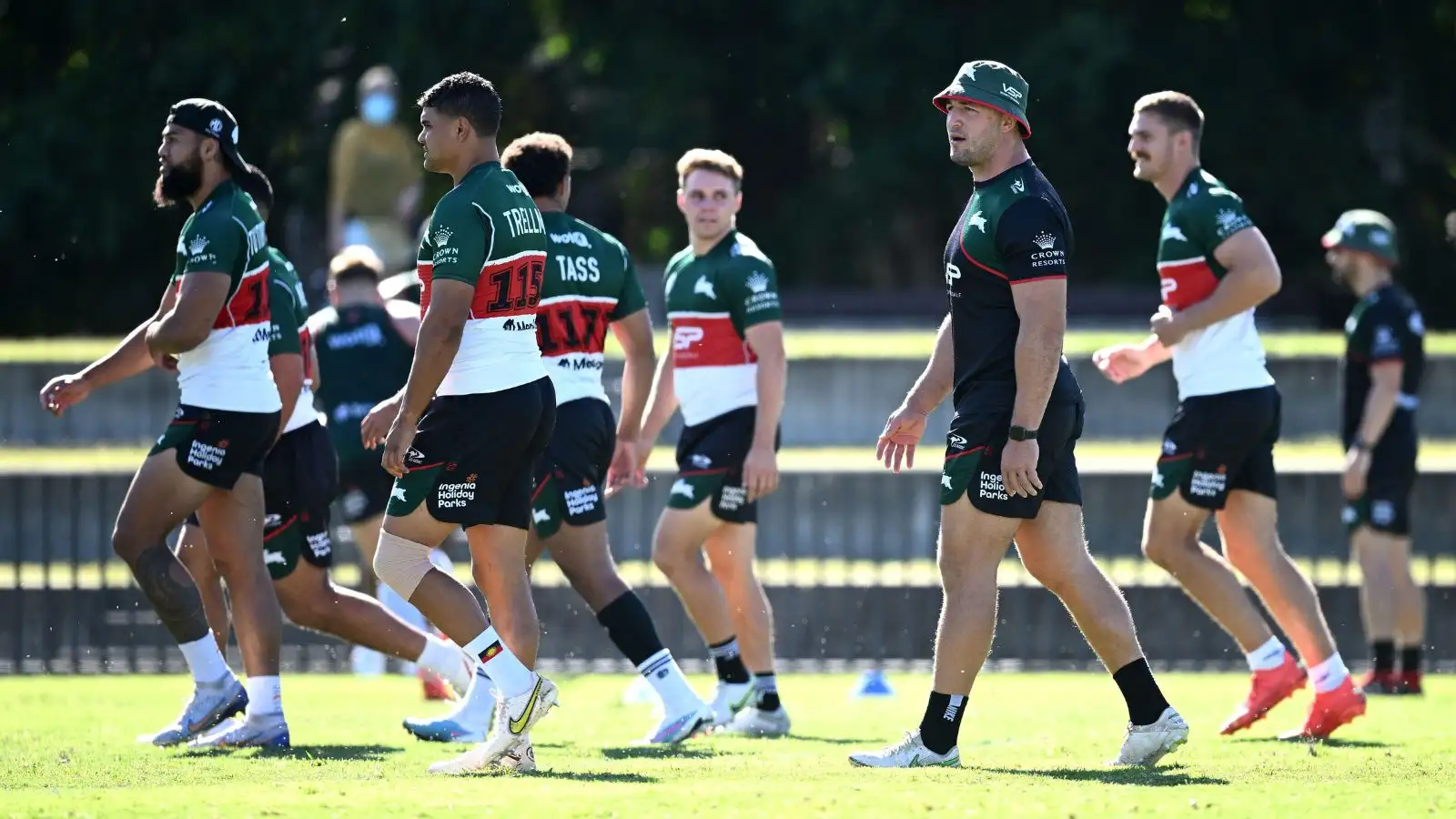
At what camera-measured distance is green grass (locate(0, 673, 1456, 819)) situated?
567 centimetres

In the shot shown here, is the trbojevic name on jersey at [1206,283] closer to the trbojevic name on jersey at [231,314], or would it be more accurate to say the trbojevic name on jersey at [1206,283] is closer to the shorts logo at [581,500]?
the shorts logo at [581,500]

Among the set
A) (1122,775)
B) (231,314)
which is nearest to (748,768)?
(1122,775)

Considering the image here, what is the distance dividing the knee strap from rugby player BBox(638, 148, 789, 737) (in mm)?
2138

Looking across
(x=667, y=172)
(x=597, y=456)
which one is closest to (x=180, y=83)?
(x=667, y=172)

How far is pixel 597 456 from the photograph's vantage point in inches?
325

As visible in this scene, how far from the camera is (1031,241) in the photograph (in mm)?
6453

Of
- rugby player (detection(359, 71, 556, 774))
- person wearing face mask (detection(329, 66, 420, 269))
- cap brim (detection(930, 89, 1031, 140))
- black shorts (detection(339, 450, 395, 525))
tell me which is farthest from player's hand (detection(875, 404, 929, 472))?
person wearing face mask (detection(329, 66, 420, 269))

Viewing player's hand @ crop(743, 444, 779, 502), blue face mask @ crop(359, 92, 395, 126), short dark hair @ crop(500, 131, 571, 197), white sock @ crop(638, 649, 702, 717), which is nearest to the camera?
white sock @ crop(638, 649, 702, 717)

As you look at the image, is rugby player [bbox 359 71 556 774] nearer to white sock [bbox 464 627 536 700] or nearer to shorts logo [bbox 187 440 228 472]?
white sock [bbox 464 627 536 700]

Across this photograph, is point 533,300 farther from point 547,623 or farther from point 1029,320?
point 547,623

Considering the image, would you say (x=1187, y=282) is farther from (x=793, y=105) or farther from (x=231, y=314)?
(x=793, y=105)

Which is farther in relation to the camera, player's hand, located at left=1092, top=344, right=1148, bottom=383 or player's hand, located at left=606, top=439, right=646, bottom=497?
player's hand, located at left=606, top=439, right=646, bottom=497

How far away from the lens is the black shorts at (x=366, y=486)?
1138cm

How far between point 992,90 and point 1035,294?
69cm
